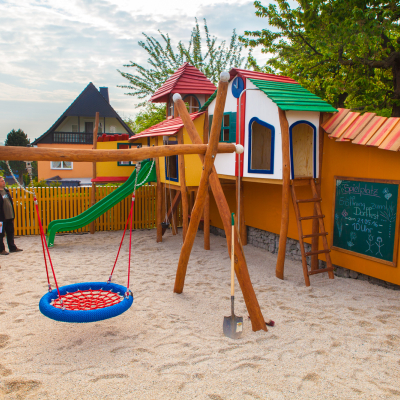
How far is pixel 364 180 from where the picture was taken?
6246 millimetres

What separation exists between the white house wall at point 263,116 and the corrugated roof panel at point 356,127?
1109 mm

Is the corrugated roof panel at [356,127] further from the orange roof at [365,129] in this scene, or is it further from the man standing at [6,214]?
the man standing at [6,214]

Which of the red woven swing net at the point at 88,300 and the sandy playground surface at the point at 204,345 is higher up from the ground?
the red woven swing net at the point at 88,300

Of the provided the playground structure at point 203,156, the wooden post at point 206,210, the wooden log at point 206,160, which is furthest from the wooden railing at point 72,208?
the playground structure at point 203,156

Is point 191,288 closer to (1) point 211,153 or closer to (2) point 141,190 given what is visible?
(1) point 211,153

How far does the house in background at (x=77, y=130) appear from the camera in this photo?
25.3 meters

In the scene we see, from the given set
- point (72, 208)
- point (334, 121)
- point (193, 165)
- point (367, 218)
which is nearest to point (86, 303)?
point (367, 218)

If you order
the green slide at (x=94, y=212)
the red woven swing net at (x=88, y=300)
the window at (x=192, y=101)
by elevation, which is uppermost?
the window at (x=192, y=101)

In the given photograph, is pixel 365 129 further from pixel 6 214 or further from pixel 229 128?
pixel 6 214

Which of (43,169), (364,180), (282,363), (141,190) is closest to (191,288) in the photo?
(282,363)

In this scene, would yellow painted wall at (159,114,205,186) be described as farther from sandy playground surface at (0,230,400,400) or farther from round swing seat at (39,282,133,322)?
round swing seat at (39,282,133,322)

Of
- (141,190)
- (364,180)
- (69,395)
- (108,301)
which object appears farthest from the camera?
(141,190)

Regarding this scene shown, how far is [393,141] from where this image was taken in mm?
5480

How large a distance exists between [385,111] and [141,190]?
26.7 feet
